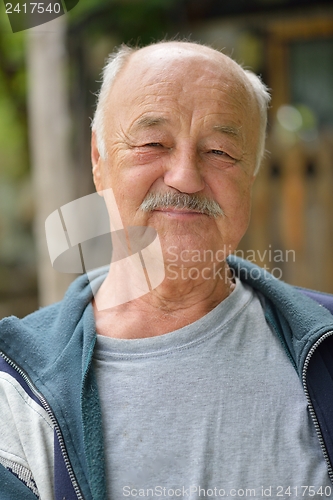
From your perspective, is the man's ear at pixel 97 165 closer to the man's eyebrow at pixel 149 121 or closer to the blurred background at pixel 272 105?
A: the man's eyebrow at pixel 149 121

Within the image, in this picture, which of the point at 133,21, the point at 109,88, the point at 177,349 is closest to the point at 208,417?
the point at 177,349

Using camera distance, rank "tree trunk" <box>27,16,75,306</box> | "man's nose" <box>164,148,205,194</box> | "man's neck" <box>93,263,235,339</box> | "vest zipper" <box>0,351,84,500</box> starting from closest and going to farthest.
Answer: "vest zipper" <box>0,351,84,500</box> → "man's nose" <box>164,148,205,194</box> → "man's neck" <box>93,263,235,339</box> → "tree trunk" <box>27,16,75,306</box>

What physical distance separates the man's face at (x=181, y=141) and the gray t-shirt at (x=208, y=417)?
0.91 ft

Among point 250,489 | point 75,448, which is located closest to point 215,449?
point 250,489

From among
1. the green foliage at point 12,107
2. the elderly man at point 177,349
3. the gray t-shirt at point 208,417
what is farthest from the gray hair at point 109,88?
the green foliage at point 12,107

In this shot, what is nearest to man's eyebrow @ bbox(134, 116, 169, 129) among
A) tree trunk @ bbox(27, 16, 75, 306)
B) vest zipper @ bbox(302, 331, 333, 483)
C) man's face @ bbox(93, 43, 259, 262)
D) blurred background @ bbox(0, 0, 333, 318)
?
man's face @ bbox(93, 43, 259, 262)

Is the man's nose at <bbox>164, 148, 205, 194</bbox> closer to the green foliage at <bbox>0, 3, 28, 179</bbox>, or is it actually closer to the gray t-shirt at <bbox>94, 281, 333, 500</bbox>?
the gray t-shirt at <bbox>94, 281, 333, 500</bbox>

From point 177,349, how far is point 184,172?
18.6 inches

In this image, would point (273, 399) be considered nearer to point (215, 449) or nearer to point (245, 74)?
point (215, 449)

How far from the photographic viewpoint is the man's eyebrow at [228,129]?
153cm

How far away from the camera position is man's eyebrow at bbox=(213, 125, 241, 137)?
153cm

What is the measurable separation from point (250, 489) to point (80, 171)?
2842 mm

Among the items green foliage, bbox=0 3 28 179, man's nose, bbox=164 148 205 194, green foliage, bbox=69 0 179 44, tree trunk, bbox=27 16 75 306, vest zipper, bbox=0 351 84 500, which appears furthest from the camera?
green foliage, bbox=0 3 28 179

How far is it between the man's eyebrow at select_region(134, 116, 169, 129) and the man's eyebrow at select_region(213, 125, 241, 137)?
0.47 feet
